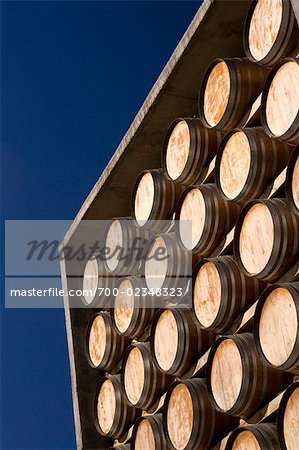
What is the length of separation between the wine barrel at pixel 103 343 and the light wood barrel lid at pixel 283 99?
3408mm

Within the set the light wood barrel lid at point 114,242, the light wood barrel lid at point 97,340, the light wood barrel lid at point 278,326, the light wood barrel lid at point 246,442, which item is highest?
the light wood barrel lid at point 114,242

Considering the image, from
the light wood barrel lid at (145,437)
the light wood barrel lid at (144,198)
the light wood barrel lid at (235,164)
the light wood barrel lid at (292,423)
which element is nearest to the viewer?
the light wood barrel lid at (292,423)

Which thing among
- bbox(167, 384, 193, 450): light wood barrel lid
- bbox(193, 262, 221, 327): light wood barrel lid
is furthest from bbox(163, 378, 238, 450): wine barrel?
bbox(193, 262, 221, 327): light wood barrel lid

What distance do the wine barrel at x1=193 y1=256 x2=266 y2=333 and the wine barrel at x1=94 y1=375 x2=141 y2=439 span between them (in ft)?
6.71

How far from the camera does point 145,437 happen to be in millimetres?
7777

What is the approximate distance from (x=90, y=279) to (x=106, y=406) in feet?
4.66

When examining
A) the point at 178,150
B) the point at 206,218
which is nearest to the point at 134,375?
the point at 206,218

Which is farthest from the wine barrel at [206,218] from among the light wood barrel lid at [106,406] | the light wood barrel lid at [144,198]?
the light wood barrel lid at [106,406]

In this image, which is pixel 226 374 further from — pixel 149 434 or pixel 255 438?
pixel 149 434

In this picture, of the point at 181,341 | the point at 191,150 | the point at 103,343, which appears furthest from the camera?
the point at 103,343

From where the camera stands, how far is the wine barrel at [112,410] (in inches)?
335

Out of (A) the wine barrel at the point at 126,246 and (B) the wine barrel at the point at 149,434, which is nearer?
(B) the wine barrel at the point at 149,434

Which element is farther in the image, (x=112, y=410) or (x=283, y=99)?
(x=112, y=410)

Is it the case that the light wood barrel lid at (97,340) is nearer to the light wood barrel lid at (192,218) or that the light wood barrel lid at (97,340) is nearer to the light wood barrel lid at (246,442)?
the light wood barrel lid at (192,218)
